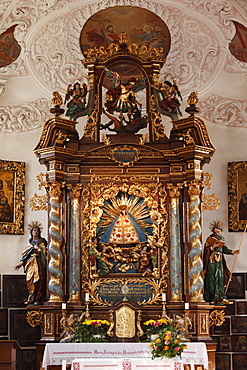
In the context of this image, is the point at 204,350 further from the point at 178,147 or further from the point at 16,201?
the point at 16,201

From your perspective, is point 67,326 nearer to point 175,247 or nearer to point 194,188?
point 175,247

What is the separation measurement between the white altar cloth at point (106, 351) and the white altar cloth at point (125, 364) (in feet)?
6.56

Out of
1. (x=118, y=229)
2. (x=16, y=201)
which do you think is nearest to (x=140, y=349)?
(x=118, y=229)

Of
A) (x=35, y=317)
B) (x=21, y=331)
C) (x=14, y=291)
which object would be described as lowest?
(x=21, y=331)

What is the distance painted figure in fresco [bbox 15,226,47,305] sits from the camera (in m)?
17.0

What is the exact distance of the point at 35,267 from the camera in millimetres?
17156

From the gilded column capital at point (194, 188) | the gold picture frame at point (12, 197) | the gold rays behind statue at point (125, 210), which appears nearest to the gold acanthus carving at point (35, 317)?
the gold rays behind statue at point (125, 210)

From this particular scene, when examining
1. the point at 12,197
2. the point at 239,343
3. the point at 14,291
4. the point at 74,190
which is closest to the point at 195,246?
the point at 74,190

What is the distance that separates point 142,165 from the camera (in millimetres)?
17469

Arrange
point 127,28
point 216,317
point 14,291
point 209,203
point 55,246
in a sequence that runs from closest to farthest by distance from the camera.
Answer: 1. point 55,246
2. point 216,317
3. point 209,203
4. point 14,291
5. point 127,28

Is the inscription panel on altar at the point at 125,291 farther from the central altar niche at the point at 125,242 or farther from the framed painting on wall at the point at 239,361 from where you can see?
the framed painting on wall at the point at 239,361

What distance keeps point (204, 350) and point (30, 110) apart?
839 centimetres

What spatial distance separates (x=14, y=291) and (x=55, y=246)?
Result: 121 inches

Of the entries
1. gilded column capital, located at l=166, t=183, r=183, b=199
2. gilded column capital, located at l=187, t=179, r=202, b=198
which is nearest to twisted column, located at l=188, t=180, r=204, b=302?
gilded column capital, located at l=187, t=179, r=202, b=198
